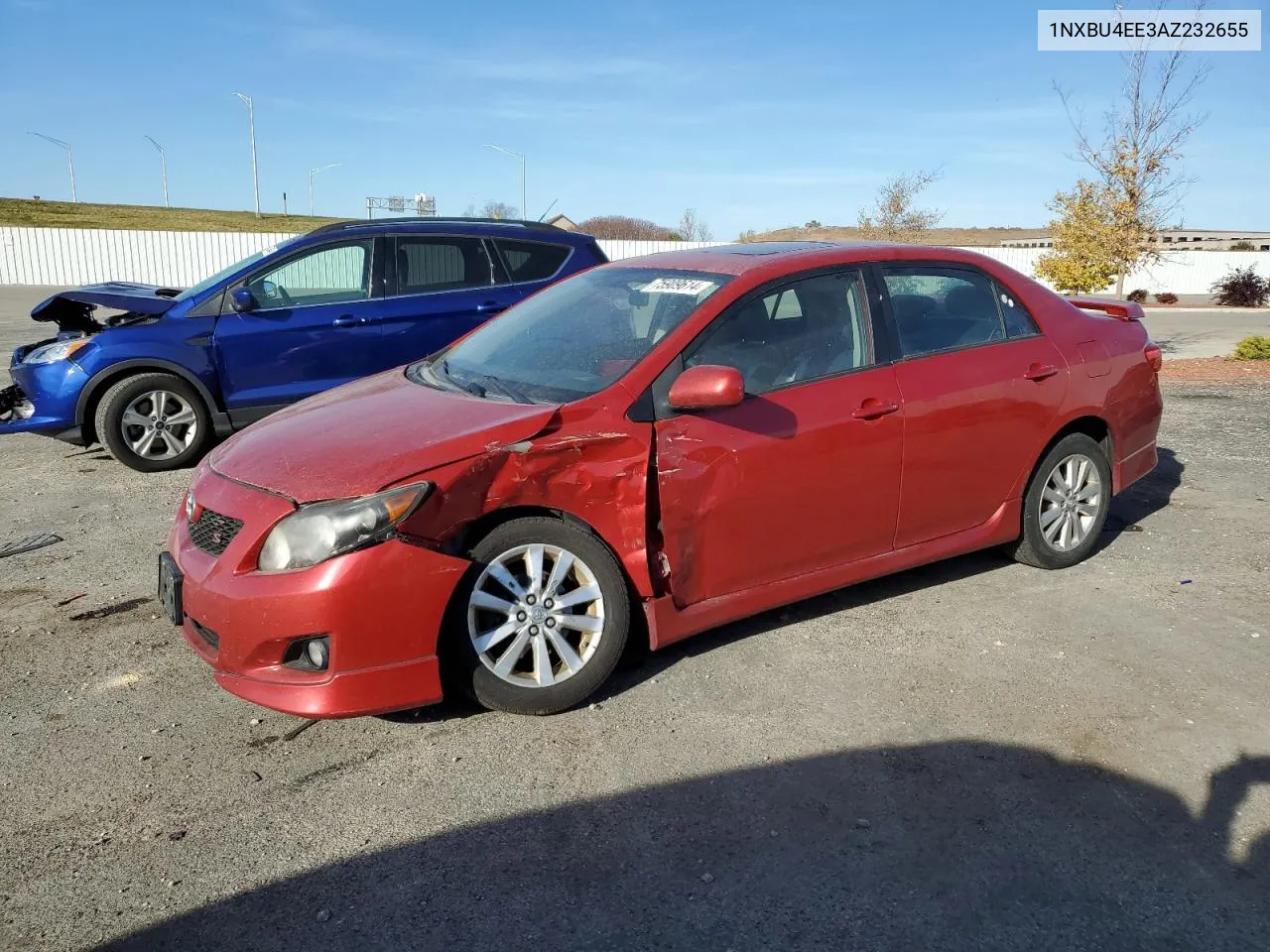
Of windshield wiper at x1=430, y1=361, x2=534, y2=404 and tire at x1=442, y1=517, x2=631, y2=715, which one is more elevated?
windshield wiper at x1=430, y1=361, x2=534, y2=404

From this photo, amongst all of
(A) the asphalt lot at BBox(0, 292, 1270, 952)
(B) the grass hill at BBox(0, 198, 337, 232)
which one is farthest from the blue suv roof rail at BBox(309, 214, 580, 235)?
(B) the grass hill at BBox(0, 198, 337, 232)

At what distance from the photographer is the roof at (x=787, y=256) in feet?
13.9

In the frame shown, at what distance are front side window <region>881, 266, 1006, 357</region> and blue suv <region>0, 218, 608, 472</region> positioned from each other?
4178 millimetres

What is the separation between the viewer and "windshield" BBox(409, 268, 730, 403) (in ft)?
12.8

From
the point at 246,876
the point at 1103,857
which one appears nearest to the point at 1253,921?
the point at 1103,857

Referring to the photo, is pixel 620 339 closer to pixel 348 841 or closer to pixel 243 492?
pixel 243 492

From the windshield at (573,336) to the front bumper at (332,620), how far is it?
0.94m

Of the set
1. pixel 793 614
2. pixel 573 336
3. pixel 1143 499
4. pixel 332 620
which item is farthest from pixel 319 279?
pixel 1143 499

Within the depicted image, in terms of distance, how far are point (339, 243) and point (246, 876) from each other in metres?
5.91

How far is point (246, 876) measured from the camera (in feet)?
8.85

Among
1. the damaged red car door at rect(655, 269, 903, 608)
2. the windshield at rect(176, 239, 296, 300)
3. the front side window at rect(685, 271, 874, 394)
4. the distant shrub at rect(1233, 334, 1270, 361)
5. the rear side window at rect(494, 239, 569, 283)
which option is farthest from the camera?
the distant shrub at rect(1233, 334, 1270, 361)

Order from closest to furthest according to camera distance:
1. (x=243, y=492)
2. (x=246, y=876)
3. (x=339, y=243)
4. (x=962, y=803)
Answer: (x=246, y=876), (x=962, y=803), (x=243, y=492), (x=339, y=243)

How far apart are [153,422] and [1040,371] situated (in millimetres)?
6058

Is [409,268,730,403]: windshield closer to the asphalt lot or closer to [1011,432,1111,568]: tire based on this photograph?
the asphalt lot
